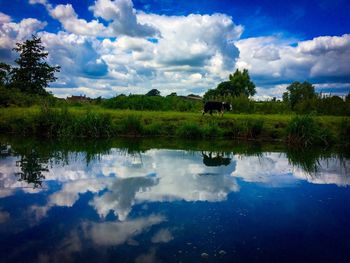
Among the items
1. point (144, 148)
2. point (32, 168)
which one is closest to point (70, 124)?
point (144, 148)

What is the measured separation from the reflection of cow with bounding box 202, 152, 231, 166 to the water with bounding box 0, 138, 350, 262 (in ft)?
0.21

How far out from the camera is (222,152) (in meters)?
11.8

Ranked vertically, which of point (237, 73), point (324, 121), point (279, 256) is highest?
point (237, 73)

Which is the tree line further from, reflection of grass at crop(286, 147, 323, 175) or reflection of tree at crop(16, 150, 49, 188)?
reflection of tree at crop(16, 150, 49, 188)

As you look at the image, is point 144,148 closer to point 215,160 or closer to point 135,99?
point 215,160

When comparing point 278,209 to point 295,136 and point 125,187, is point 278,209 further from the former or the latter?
point 295,136

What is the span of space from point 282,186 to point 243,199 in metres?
1.60

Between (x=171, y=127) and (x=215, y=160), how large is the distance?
21.5 ft

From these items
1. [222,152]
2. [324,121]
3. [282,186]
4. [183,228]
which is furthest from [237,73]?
[183,228]

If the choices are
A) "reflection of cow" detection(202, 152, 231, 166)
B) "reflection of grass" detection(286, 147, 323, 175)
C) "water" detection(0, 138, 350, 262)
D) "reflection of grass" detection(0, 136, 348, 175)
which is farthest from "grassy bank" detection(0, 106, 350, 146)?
"reflection of cow" detection(202, 152, 231, 166)

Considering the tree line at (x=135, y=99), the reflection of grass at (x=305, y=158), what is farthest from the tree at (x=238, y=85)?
the reflection of grass at (x=305, y=158)

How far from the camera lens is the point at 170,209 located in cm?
533

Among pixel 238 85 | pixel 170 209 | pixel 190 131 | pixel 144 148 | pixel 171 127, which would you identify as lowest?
pixel 170 209

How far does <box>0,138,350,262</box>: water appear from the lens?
12.8ft
